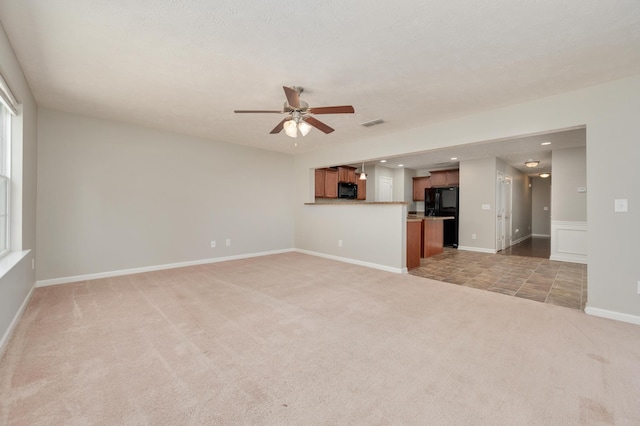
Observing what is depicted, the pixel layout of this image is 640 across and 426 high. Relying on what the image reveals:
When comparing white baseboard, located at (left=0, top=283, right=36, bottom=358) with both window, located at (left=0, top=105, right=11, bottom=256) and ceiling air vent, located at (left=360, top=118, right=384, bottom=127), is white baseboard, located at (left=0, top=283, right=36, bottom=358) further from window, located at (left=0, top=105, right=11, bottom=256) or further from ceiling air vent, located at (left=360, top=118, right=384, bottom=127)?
ceiling air vent, located at (left=360, top=118, right=384, bottom=127)

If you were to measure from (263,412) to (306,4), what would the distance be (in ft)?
8.30

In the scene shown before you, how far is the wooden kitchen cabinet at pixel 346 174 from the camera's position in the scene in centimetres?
743

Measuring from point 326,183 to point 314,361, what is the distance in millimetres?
5482

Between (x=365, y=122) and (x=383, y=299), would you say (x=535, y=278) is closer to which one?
(x=383, y=299)

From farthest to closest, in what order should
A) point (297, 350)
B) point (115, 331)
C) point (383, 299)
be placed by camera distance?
point (383, 299) < point (115, 331) < point (297, 350)

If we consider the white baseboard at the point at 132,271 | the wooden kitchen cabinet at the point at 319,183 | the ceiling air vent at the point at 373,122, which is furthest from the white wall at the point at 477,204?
the white baseboard at the point at 132,271

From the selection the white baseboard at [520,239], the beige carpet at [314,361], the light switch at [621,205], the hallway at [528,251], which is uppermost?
the light switch at [621,205]

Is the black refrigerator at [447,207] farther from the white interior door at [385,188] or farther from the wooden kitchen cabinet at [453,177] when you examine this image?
the white interior door at [385,188]

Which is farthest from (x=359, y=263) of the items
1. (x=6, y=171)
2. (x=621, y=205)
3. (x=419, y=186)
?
(x=419, y=186)

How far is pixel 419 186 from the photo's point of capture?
924 centimetres

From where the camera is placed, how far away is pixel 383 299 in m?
3.33

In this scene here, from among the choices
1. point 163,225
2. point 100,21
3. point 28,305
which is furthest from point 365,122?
point 28,305

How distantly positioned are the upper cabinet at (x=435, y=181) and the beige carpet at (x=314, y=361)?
204 inches

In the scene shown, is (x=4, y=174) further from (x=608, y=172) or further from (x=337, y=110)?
(x=608, y=172)
